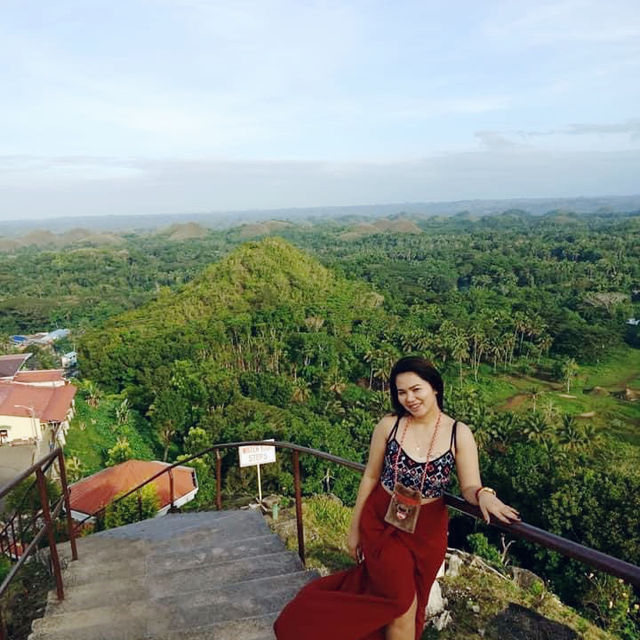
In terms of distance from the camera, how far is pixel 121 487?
14430 mm

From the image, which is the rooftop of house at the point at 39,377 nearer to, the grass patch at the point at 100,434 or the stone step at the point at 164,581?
the grass patch at the point at 100,434

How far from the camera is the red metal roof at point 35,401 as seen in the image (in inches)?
800

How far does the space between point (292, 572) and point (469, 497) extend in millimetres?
1666

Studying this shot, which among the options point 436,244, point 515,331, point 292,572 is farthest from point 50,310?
point 436,244

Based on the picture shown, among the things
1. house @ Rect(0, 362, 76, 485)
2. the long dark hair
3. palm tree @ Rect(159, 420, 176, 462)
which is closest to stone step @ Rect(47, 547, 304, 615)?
the long dark hair

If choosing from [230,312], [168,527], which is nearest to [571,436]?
[168,527]

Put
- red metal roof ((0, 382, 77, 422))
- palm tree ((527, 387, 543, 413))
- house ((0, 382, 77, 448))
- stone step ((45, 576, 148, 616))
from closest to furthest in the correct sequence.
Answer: stone step ((45, 576, 148, 616)), house ((0, 382, 77, 448)), red metal roof ((0, 382, 77, 422)), palm tree ((527, 387, 543, 413))

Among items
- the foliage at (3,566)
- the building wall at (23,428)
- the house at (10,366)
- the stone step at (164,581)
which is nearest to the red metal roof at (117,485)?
the building wall at (23,428)

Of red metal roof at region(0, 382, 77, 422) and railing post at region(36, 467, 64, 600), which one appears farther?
red metal roof at region(0, 382, 77, 422)

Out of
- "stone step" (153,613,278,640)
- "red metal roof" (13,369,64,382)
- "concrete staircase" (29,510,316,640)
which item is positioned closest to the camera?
"stone step" (153,613,278,640)

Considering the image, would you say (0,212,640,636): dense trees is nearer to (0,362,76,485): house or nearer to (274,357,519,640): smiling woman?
(0,362,76,485): house

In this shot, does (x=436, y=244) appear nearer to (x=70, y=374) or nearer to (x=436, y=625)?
(x=70, y=374)

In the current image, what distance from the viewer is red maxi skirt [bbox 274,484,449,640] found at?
1.90 m

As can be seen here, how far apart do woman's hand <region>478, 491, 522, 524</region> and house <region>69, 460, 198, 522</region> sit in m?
13.0
